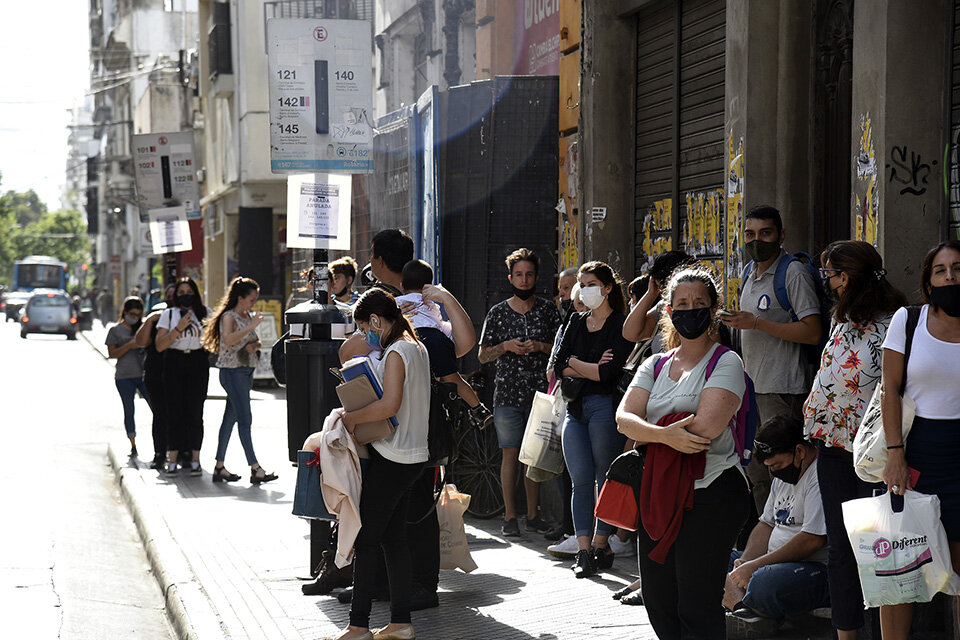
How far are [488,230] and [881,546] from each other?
6.31 meters

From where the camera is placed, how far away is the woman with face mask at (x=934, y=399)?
4688mm

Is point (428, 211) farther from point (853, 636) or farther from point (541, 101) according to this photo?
point (853, 636)

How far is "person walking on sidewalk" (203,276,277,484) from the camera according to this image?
11430 millimetres

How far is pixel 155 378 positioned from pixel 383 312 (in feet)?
23.1

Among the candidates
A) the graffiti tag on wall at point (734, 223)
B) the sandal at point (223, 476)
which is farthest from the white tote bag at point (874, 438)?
the sandal at point (223, 476)

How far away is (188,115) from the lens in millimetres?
42406

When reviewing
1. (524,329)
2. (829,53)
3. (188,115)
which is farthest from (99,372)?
(829,53)

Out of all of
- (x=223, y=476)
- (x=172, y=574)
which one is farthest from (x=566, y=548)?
(x=223, y=476)

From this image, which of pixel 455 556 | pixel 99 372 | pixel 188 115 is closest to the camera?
→ pixel 455 556

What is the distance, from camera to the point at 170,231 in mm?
14734

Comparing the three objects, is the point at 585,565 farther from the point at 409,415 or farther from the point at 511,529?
the point at 409,415

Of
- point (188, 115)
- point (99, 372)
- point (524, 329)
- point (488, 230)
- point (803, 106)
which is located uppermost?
point (188, 115)

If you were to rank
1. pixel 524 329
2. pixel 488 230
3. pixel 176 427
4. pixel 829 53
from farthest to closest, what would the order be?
pixel 176 427
pixel 488 230
pixel 524 329
pixel 829 53

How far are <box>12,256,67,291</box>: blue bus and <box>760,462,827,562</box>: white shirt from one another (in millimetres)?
77918
